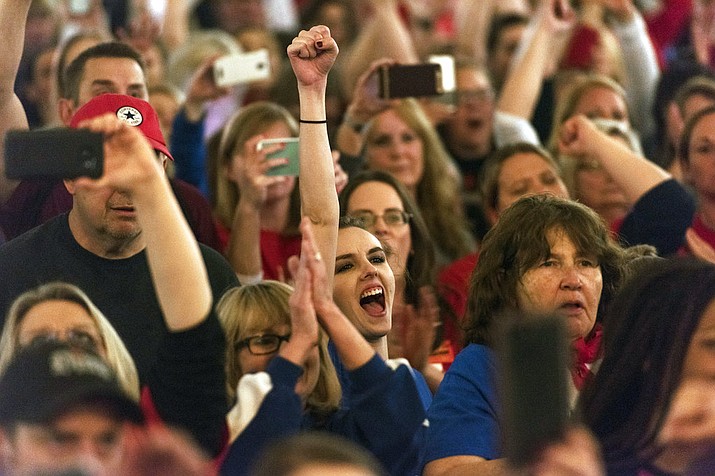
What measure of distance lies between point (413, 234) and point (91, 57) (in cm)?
113

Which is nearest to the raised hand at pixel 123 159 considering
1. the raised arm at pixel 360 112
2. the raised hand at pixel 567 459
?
the raised hand at pixel 567 459

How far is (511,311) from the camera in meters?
3.29

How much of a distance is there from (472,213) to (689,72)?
4.00 feet

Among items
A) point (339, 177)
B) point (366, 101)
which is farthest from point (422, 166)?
point (339, 177)

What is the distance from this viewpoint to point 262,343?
3.23 meters

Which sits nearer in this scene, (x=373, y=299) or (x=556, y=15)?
(x=373, y=299)

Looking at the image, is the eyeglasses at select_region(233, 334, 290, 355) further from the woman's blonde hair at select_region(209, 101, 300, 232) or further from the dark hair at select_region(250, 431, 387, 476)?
the woman's blonde hair at select_region(209, 101, 300, 232)

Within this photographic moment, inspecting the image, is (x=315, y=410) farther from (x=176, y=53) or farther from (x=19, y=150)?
(x=176, y=53)

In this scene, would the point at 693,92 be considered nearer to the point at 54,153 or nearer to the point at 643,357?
the point at 643,357

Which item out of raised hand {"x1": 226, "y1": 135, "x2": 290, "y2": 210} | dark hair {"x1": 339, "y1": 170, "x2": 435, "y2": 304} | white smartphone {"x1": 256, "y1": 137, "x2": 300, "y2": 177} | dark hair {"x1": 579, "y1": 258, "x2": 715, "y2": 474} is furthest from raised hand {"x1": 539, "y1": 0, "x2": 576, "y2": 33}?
dark hair {"x1": 579, "y1": 258, "x2": 715, "y2": 474}

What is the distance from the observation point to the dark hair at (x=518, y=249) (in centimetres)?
331

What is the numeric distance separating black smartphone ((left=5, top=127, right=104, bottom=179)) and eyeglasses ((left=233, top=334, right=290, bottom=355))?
716 mm

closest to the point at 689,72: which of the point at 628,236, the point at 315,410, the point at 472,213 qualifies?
the point at 472,213

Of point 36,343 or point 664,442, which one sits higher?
point 36,343
